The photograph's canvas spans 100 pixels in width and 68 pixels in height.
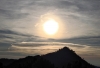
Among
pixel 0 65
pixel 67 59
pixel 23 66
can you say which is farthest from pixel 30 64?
pixel 67 59

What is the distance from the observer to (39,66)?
4691 centimetres

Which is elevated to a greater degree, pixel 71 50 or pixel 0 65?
pixel 71 50

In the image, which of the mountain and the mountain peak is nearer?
the mountain

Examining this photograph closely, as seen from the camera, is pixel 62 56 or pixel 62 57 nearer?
pixel 62 57

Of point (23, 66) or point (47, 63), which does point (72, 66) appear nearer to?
point (47, 63)

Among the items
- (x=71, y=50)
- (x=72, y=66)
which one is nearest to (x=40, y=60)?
(x=72, y=66)

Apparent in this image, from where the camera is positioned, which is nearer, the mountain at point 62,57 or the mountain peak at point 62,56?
the mountain at point 62,57

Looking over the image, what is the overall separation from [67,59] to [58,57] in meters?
3.20

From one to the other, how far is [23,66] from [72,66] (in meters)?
13.1

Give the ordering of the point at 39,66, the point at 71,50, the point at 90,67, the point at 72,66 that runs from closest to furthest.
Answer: the point at 72,66
the point at 39,66
the point at 90,67
the point at 71,50

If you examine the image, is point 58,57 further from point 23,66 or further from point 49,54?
point 23,66

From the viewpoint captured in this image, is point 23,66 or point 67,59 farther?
point 67,59

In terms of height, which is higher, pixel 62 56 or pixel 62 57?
pixel 62 56

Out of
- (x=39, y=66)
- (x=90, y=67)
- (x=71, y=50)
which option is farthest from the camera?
(x=71, y=50)
